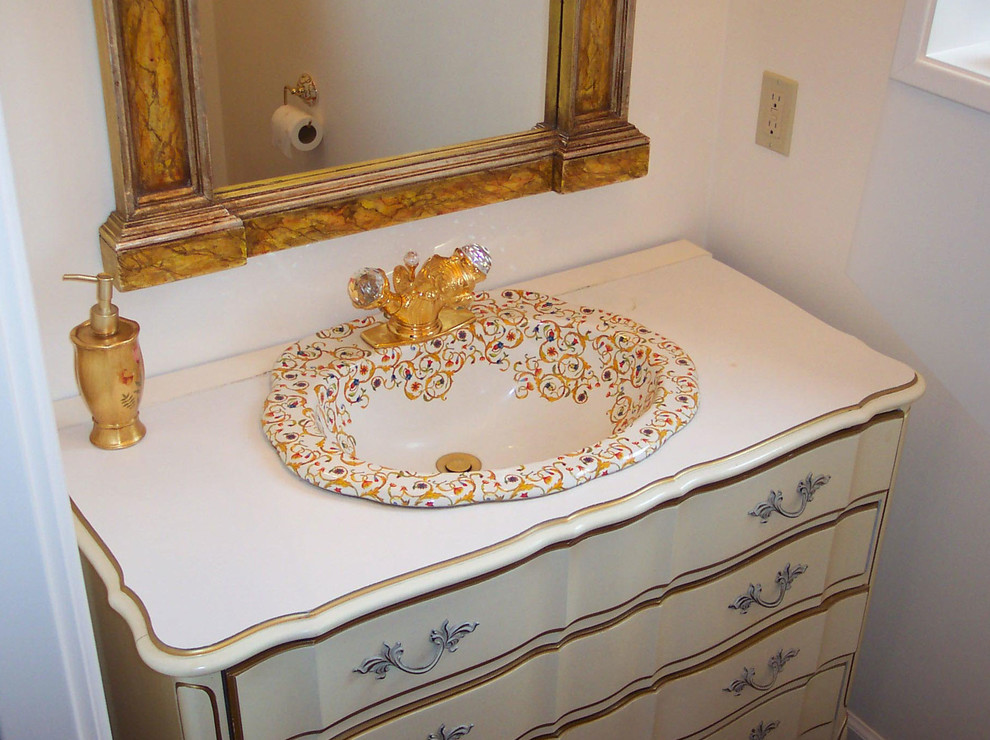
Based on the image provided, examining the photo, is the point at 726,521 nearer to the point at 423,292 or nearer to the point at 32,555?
the point at 423,292

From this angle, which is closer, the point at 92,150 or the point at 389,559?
the point at 389,559

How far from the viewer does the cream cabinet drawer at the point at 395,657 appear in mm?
1157

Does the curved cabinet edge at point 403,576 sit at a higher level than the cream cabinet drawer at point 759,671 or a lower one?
higher

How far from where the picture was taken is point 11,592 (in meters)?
0.78

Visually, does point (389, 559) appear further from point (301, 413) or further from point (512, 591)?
point (301, 413)

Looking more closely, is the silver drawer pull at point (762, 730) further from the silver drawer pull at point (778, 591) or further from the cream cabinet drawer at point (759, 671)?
the silver drawer pull at point (778, 591)

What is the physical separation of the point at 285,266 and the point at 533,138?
405 mm

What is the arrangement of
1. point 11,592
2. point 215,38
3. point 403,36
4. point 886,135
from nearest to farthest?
point 11,592 < point 215,38 < point 403,36 < point 886,135

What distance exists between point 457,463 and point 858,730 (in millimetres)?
985

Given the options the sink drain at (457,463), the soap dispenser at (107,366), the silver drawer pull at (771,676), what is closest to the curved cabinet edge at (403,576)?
the soap dispenser at (107,366)

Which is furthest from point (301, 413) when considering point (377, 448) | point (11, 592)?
point (11, 592)

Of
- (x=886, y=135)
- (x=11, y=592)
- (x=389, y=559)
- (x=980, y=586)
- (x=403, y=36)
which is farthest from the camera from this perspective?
(x=980, y=586)

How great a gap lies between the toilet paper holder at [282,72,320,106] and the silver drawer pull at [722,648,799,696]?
984 millimetres

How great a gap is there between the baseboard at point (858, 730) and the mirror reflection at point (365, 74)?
1195 millimetres
